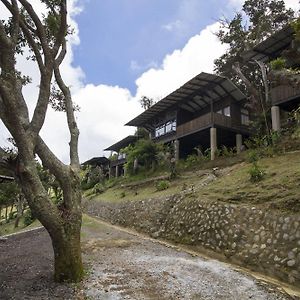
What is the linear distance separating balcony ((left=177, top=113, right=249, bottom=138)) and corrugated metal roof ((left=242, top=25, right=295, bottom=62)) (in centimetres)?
533

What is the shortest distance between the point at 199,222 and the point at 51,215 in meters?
6.49

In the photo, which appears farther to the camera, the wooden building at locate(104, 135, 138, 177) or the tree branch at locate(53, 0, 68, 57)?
the wooden building at locate(104, 135, 138, 177)

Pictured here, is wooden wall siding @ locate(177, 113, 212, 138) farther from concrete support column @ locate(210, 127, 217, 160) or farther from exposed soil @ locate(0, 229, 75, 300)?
exposed soil @ locate(0, 229, 75, 300)

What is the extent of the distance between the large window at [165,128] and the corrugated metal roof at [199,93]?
5.14 ft

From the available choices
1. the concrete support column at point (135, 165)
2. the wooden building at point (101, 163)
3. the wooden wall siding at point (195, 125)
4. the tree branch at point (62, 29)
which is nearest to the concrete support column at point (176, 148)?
the wooden wall siding at point (195, 125)

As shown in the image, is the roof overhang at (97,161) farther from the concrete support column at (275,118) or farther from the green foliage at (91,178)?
the concrete support column at (275,118)

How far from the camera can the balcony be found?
25891 millimetres

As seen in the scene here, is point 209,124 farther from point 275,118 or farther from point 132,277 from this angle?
point 132,277

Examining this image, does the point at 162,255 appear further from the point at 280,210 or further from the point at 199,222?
the point at 280,210

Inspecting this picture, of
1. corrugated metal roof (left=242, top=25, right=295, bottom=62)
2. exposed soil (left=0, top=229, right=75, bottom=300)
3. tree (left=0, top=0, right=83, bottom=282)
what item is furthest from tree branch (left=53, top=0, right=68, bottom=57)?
corrugated metal roof (left=242, top=25, right=295, bottom=62)

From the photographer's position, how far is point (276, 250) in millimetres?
8633

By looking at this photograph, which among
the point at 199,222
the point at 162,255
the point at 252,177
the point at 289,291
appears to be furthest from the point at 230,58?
the point at 289,291

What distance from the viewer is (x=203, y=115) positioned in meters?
27.7

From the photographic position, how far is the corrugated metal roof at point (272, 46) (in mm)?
21359
